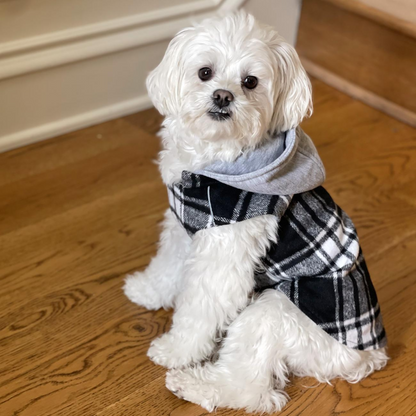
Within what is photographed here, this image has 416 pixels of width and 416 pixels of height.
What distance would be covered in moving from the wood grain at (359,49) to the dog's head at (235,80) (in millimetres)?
1414

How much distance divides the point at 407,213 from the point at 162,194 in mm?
870

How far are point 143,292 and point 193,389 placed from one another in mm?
340

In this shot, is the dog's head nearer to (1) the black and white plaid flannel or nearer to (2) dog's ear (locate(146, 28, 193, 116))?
(2) dog's ear (locate(146, 28, 193, 116))

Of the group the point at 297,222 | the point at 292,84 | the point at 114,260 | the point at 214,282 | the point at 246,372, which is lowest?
the point at 114,260

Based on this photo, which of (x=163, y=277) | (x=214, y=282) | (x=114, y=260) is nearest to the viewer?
(x=214, y=282)

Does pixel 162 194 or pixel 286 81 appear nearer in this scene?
pixel 286 81

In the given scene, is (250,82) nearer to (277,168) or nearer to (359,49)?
(277,168)

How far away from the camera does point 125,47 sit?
208cm

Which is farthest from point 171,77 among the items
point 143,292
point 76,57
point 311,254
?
point 76,57

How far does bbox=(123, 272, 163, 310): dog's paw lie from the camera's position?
4.68 ft

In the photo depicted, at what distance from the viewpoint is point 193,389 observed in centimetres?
118

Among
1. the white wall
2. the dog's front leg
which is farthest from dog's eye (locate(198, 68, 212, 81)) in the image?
the white wall

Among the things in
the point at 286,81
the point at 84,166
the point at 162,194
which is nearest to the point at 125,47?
the point at 84,166

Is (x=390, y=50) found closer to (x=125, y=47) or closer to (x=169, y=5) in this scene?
(x=169, y=5)
